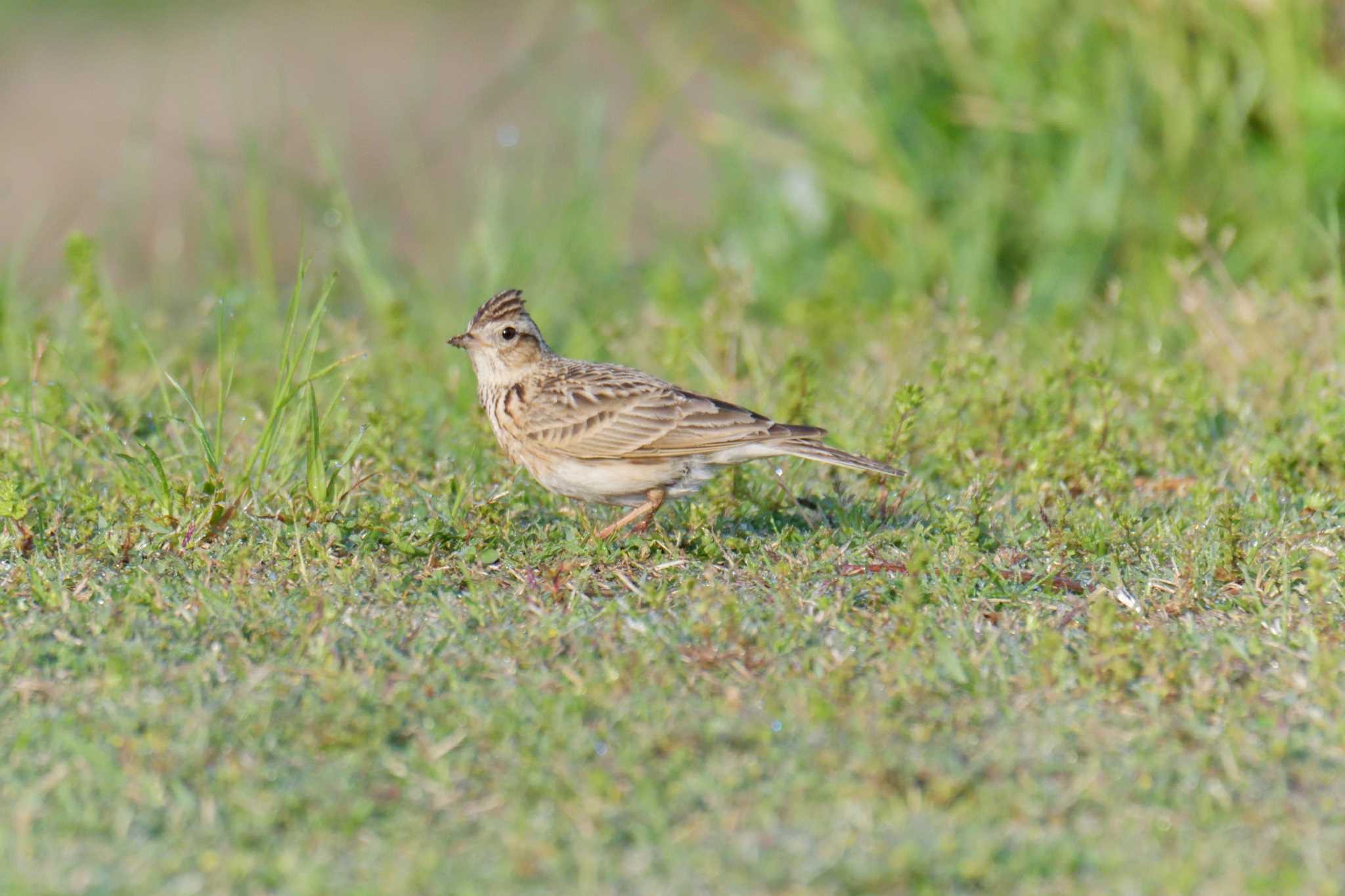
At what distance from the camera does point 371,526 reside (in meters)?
5.38

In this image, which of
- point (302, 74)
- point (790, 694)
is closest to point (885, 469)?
point (790, 694)

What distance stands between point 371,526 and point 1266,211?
5.80m

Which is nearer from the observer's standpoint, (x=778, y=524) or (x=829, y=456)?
(x=829, y=456)

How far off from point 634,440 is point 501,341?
0.97m

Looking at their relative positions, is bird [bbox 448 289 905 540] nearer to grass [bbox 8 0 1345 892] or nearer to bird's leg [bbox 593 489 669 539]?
bird's leg [bbox 593 489 669 539]

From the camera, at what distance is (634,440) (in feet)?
19.6

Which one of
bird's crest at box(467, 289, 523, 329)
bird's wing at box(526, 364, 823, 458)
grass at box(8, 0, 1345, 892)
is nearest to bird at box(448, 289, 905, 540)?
bird's wing at box(526, 364, 823, 458)

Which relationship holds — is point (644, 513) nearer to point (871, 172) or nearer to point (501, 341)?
point (501, 341)

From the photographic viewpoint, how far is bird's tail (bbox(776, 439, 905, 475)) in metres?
5.57

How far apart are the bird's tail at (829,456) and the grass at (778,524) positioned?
24 centimetres

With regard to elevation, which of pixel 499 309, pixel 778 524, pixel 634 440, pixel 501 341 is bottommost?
pixel 778 524

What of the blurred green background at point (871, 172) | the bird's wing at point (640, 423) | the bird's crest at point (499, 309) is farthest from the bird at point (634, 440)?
the blurred green background at point (871, 172)

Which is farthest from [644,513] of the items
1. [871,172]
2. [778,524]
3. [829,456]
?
[871,172]

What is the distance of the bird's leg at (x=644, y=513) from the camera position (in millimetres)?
5680
